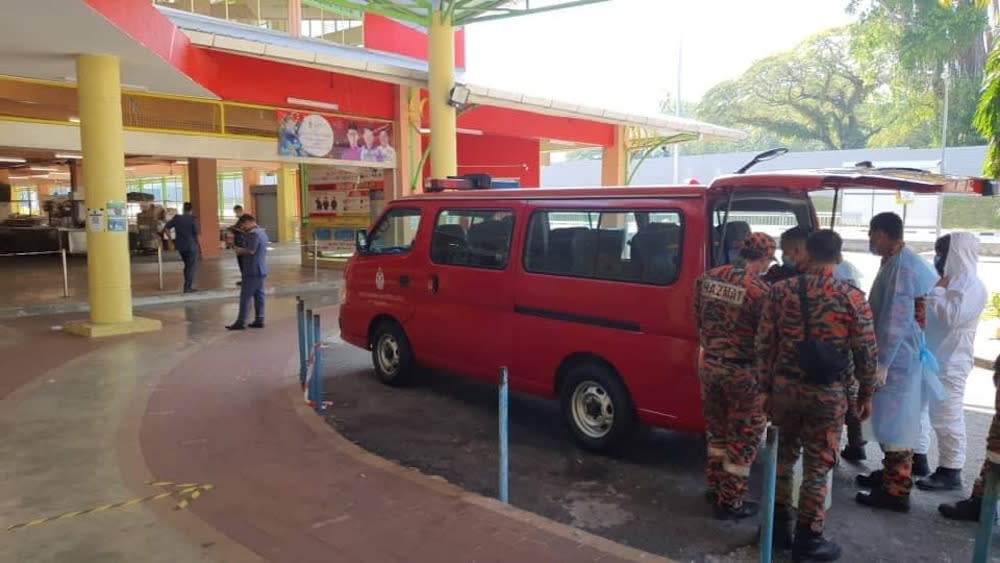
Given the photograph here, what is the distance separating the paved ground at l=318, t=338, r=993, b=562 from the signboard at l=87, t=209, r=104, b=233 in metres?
4.73

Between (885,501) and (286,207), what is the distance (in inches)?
1212

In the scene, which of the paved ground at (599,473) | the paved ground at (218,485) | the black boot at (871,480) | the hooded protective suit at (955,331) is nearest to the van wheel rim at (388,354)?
the paved ground at (599,473)

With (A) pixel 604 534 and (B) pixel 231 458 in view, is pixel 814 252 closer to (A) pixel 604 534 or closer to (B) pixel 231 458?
(A) pixel 604 534

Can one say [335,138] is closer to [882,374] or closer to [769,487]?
[882,374]

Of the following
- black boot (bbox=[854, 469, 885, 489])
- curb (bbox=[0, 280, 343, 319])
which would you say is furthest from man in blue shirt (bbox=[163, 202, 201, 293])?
black boot (bbox=[854, 469, 885, 489])

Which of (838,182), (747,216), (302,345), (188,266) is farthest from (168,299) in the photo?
(838,182)

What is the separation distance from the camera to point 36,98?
12.0m

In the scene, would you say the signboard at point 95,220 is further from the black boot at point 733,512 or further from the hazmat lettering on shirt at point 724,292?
the black boot at point 733,512

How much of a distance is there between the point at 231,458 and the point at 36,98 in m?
9.97

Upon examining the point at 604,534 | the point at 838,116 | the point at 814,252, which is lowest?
the point at 604,534

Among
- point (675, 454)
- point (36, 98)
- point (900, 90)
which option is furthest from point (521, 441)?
point (900, 90)

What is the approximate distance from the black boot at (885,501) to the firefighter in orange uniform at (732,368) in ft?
2.51

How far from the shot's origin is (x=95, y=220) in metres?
9.56

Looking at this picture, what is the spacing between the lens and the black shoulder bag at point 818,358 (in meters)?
3.54
